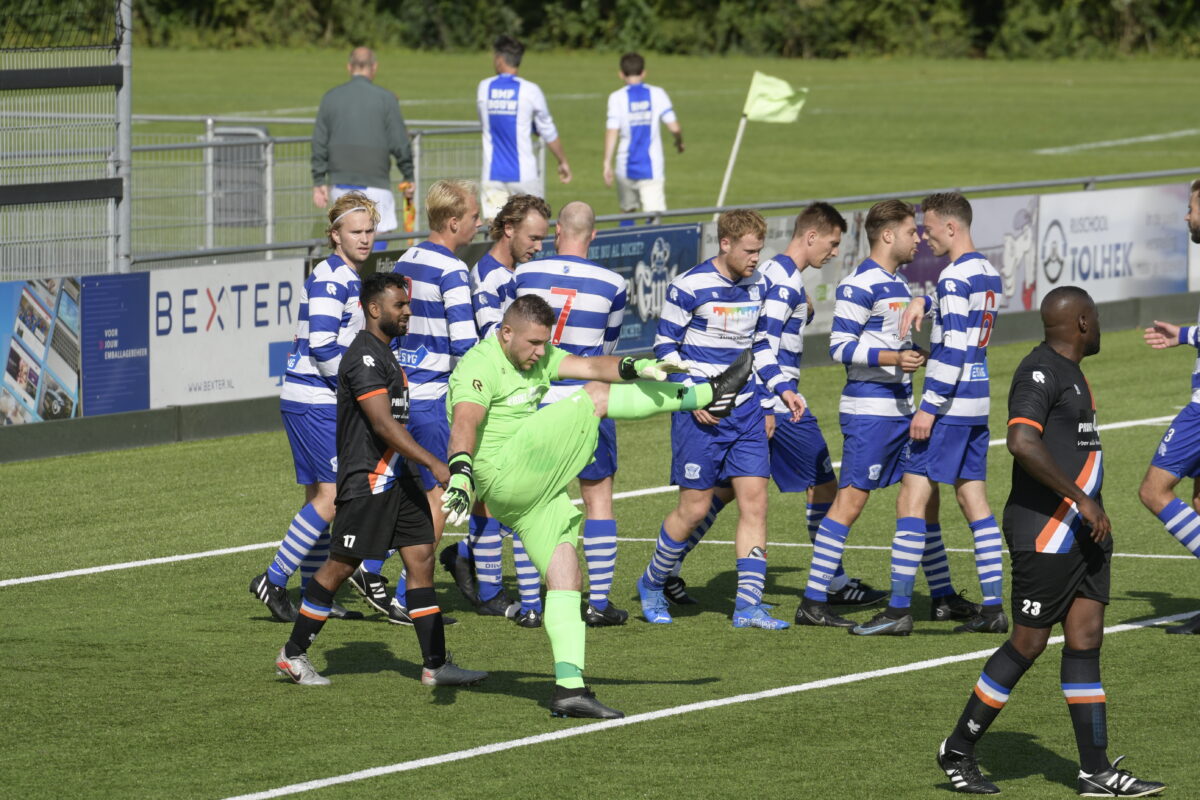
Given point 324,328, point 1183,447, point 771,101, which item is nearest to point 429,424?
point 324,328

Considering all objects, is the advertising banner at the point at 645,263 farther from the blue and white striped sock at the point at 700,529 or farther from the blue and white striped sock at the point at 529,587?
the blue and white striped sock at the point at 529,587

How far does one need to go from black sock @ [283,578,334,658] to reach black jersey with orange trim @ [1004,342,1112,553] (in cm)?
322

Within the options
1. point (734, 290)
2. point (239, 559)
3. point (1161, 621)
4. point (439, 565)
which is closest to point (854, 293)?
point (734, 290)

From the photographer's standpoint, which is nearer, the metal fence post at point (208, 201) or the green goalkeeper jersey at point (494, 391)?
the green goalkeeper jersey at point (494, 391)

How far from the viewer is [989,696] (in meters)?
7.47

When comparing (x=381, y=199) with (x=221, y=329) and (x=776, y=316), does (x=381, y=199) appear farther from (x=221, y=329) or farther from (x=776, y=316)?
(x=776, y=316)

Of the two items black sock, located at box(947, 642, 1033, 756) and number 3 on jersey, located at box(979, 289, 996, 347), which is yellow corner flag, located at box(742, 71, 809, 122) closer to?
number 3 on jersey, located at box(979, 289, 996, 347)

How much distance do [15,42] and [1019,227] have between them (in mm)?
11082

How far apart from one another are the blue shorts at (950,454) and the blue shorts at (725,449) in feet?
2.63

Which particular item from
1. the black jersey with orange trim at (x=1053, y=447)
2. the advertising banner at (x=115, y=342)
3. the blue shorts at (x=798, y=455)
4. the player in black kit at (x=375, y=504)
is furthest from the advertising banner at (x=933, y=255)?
the black jersey with orange trim at (x=1053, y=447)

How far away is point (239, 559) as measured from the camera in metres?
12.1

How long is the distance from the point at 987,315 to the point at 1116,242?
13115mm

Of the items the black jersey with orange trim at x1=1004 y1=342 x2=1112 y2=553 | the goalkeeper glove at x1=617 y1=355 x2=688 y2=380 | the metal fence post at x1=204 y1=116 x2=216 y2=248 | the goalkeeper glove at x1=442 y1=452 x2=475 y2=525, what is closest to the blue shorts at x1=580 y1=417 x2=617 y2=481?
the goalkeeper glove at x1=617 y1=355 x2=688 y2=380

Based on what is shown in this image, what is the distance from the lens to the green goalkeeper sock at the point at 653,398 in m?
8.41
